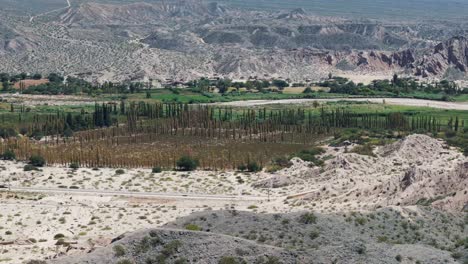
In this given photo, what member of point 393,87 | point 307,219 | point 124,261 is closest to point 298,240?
point 307,219

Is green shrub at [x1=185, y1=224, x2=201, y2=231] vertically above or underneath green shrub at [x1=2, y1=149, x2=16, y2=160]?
above

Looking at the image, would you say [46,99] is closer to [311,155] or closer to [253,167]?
[311,155]

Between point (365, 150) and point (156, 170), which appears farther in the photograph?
point (365, 150)

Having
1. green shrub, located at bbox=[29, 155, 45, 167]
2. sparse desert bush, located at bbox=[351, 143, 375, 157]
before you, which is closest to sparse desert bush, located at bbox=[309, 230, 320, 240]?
sparse desert bush, located at bbox=[351, 143, 375, 157]

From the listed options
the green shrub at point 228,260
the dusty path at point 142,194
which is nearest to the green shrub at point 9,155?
the dusty path at point 142,194

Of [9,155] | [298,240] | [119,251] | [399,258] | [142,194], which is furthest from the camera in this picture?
[9,155]

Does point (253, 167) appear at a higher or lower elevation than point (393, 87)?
lower

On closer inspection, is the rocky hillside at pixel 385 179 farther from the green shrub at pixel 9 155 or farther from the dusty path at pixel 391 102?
the dusty path at pixel 391 102

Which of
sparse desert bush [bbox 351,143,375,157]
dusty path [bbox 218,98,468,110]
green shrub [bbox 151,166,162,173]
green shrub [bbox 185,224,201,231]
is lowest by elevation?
green shrub [bbox 151,166,162,173]

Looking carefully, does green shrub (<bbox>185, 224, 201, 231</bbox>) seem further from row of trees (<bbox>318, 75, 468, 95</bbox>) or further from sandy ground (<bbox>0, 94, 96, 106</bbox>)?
row of trees (<bbox>318, 75, 468, 95</bbox>)
